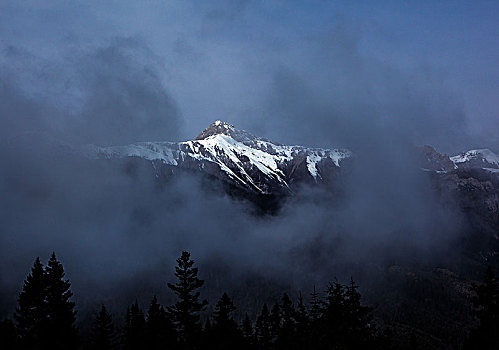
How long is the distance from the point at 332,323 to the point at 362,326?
1.84 metres

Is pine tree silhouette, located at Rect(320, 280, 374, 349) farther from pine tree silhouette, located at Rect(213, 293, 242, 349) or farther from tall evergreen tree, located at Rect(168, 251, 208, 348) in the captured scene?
pine tree silhouette, located at Rect(213, 293, 242, 349)

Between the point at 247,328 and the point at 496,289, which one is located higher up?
the point at 247,328

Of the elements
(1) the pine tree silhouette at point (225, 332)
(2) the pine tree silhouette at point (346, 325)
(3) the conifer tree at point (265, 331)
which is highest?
(3) the conifer tree at point (265, 331)

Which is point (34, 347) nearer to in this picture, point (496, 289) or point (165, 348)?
point (165, 348)

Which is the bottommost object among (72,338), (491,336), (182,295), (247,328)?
(491,336)

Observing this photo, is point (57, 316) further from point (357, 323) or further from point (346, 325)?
point (357, 323)

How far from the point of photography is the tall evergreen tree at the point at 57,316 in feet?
132

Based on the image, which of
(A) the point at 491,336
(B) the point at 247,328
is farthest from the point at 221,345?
(B) the point at 247,328

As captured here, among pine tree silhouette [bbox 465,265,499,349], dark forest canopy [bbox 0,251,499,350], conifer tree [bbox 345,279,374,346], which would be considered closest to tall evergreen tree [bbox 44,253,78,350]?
dark forest canopy [bbox 0,251,499,350]

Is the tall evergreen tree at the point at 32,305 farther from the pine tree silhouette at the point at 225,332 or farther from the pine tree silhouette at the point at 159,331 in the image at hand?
the pine tree silhouette at the point at 225,332

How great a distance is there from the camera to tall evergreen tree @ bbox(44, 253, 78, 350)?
4009cm

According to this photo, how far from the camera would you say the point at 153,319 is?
51.2m

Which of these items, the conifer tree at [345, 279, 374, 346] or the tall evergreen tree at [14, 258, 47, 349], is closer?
the conifer tree at [345, 279, 374, 346]

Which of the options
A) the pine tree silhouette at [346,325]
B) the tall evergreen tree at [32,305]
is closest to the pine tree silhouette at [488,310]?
the pine tree silhouette at [346,325]
